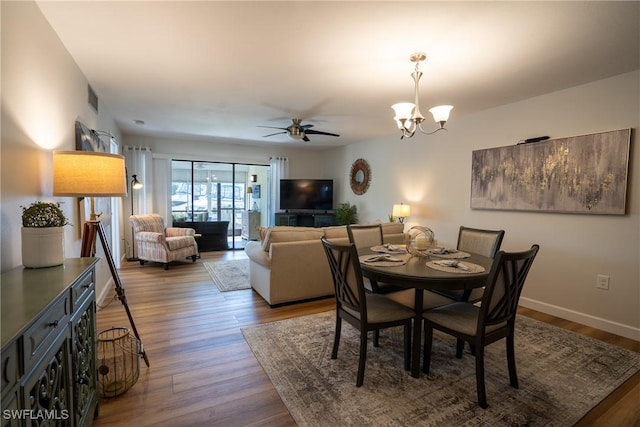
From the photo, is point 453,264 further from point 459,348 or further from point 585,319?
point 585,319

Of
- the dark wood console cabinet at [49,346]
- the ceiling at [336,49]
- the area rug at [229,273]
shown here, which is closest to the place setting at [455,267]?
the ceiling at [336,49]

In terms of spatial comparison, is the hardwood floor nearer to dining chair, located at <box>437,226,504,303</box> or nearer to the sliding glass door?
dining chair, located at <box>437,226,504,303</box>

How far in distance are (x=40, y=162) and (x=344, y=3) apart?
2.14 m

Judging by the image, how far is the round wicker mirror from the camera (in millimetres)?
6270

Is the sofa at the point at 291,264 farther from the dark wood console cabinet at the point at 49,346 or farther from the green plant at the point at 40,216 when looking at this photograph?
the green plant at the point at 40,216

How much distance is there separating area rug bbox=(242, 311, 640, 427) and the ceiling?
7.91ft

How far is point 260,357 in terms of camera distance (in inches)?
92.8

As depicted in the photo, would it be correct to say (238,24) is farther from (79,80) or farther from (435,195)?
(435,195)

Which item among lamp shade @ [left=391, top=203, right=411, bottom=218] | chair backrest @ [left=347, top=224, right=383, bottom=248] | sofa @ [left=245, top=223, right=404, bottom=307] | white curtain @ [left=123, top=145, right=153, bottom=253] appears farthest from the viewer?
white curtain @ [left=123, top=145, right=153, bottom=253]

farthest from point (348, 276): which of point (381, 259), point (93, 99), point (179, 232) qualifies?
point (179, 232)

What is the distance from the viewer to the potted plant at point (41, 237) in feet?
4.66

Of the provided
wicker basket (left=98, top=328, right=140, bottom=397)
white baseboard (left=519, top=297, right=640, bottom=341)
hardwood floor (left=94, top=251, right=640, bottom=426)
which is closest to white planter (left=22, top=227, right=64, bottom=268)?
wicker basket (left=98, top=328, right=140, bottom=397)

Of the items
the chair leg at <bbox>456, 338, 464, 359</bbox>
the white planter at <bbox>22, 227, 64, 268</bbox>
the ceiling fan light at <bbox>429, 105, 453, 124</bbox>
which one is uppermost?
the ceiling fan light at <bbox>429, 105, 453, 124</bbox>

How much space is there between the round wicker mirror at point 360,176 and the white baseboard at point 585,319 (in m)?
3.49
